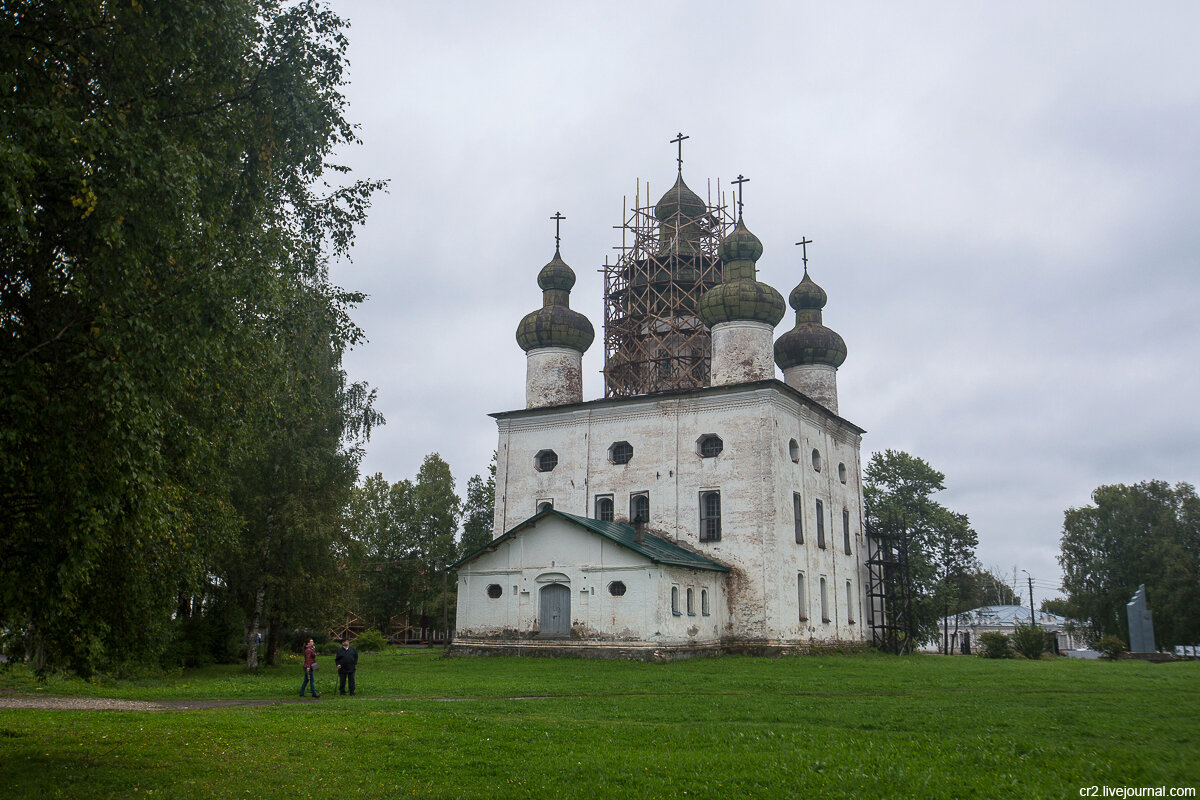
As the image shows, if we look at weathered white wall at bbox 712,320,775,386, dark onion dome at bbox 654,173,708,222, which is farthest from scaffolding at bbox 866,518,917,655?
dark onion dome at bbox 654,173,708,222

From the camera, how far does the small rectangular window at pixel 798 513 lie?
31.8 m

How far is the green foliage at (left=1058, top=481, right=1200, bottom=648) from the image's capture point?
4538 centimetres

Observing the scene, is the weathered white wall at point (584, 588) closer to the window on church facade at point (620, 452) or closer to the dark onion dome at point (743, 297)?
the window on church facade at point (620, 452)

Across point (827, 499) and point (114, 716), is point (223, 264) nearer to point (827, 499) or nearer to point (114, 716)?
point (114, 716)

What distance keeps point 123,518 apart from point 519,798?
14.3 feet

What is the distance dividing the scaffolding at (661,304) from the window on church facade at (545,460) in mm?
4278

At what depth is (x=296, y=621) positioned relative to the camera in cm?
2697

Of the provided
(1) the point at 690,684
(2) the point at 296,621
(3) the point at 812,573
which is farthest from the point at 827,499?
(2) the point at 296,621

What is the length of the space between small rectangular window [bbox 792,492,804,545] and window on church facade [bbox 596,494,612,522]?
6.57m

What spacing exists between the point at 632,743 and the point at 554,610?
18.1m

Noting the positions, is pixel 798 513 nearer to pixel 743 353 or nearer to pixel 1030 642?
pixel 743 353

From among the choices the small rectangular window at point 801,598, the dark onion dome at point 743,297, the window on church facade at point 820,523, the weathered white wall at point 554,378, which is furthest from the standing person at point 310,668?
the window on church facade at point 820,523

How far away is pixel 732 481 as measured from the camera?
30.6 metres

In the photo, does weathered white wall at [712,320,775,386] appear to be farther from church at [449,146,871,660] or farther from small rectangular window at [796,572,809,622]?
small rectangular window at [796,572,809,622]
